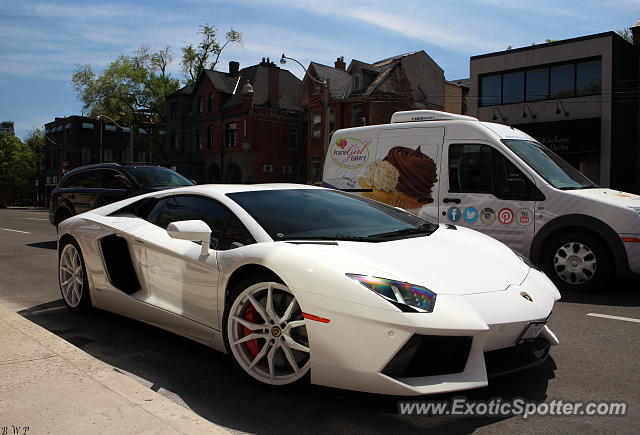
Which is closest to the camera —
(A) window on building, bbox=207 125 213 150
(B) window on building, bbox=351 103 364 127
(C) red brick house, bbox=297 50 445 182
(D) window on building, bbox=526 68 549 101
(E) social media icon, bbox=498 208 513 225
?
(E) social media icon, bbox=498 208 513 225

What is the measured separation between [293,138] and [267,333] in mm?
44233

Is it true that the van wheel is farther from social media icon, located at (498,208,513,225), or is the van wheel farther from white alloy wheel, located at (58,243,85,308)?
white alloy wheel, located at (58,243,85,308)

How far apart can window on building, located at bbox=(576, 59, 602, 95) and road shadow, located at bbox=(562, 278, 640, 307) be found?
2006 centimetres

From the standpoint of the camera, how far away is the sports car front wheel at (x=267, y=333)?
327 cm

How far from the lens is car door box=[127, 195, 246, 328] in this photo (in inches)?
152

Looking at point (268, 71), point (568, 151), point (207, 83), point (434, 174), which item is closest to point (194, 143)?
point (207, 83)

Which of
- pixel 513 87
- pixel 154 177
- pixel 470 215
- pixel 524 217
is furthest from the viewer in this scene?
pixel 513 87

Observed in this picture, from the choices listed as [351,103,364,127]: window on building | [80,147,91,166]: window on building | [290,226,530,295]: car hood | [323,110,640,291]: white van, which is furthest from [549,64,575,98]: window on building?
[80,147,91,166]: window on building

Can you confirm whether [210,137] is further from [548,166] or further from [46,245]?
[548,166]

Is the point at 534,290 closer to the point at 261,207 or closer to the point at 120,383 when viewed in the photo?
the point at 261,207

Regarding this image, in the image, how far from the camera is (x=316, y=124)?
42250 millimetres

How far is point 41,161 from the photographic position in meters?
80.2

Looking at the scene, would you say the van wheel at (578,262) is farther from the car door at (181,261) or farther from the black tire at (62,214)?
the black tire at (62,214)

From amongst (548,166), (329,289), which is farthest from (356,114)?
(329,289)
